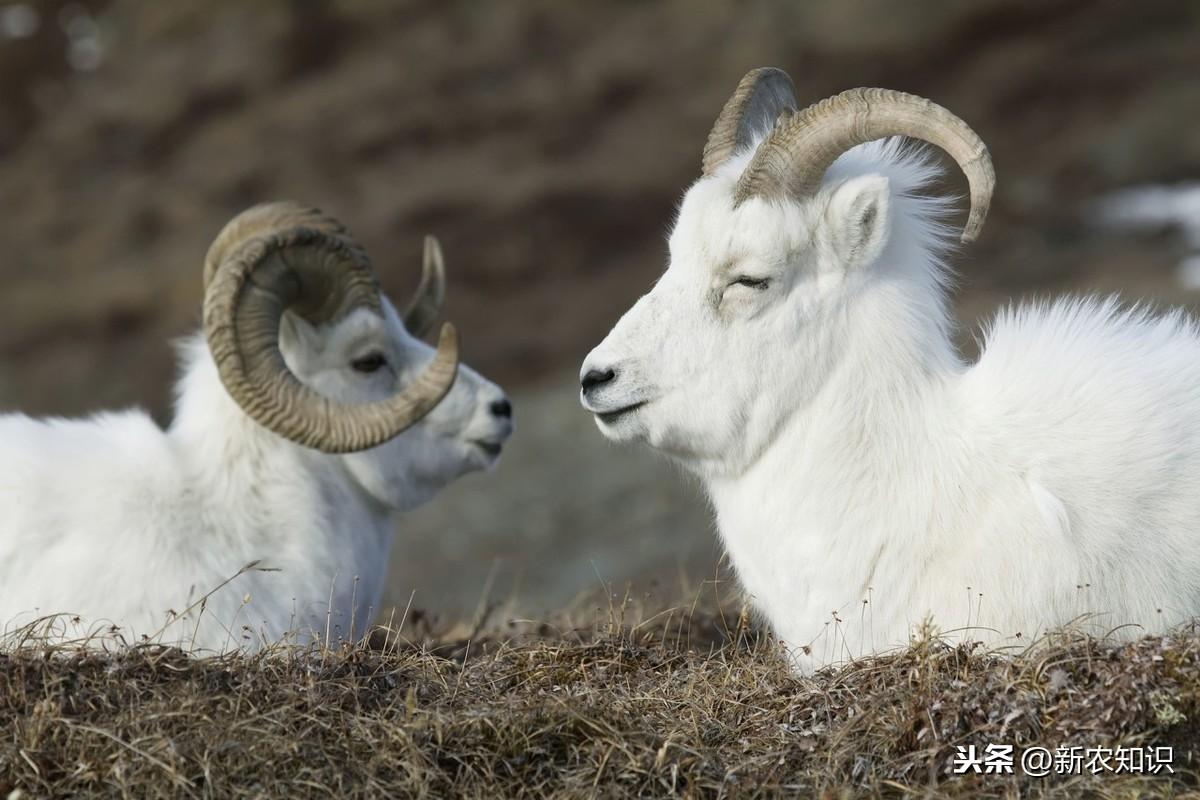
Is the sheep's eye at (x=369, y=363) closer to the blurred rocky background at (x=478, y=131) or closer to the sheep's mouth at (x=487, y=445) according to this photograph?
the sheep's mouth at (x=487, y=445)

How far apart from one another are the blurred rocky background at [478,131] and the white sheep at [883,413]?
72.1 feet

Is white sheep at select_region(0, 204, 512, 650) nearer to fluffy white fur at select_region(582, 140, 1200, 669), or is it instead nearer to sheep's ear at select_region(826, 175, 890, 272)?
fluffy white fur at select_region(582, 140, 1200, 669)

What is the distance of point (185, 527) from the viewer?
22.0ft

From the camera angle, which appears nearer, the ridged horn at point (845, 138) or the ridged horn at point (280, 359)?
the ridged horn at point (845, 138)

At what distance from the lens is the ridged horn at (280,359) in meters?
7.04

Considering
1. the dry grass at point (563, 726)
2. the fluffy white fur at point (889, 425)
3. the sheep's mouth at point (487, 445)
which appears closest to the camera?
the dry grass at point (563, 726)

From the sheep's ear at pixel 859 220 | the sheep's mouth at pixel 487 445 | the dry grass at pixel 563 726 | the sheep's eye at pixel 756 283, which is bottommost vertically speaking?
the dry grass at pixel 563 726

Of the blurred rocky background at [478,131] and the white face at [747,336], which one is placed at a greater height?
the blurred rocky background at [478,131]

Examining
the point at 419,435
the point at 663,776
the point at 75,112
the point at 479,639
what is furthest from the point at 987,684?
the point at 75,112

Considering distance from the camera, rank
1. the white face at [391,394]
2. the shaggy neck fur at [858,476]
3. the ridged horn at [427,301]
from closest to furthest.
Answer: the shaggy neck fur at [858,476]
the white face at [391,394]
the ridged horn at [427,301]

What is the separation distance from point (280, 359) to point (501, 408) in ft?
3.86

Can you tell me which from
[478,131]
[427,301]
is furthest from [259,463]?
[478,131]

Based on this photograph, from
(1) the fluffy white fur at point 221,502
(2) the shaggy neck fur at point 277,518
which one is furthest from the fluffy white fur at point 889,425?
(2) the shaggy neck fur at point 277,518

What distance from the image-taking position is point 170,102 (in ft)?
109
